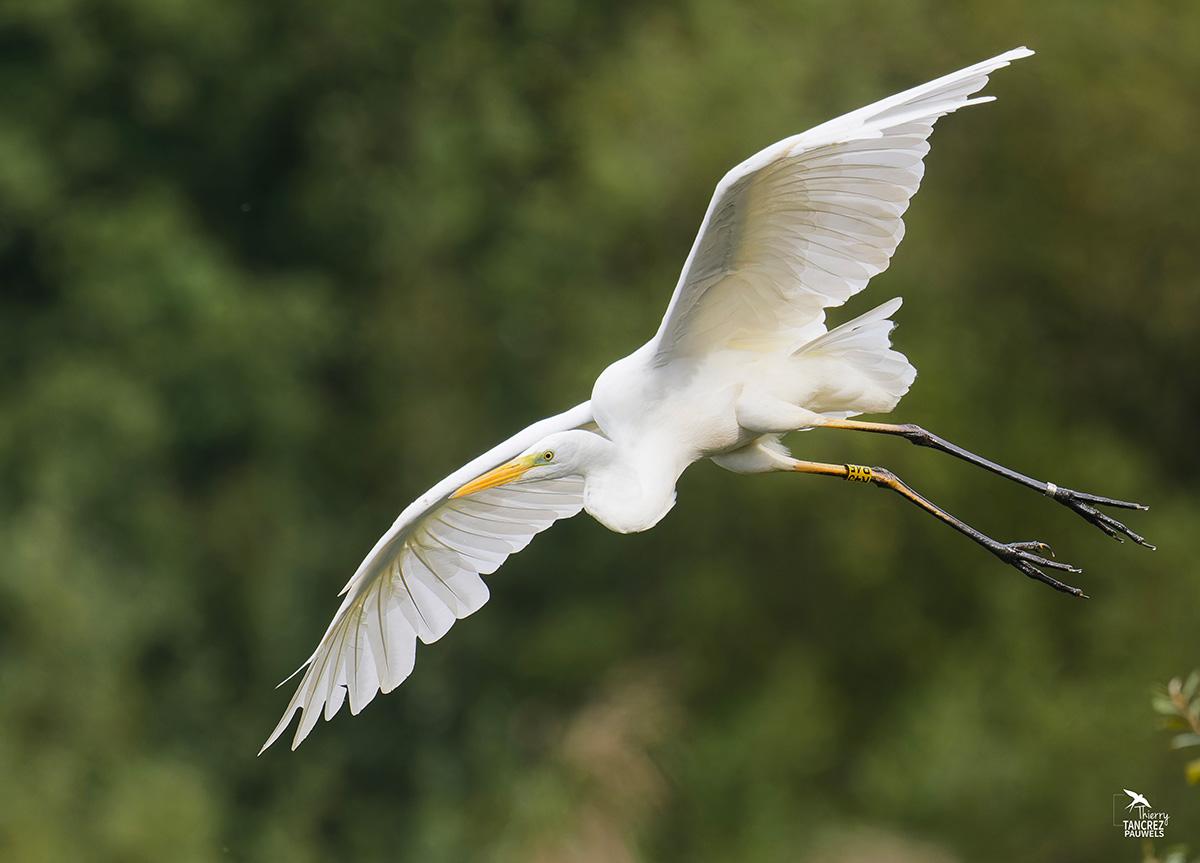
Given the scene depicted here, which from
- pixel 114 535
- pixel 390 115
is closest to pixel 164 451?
pixel 114 535

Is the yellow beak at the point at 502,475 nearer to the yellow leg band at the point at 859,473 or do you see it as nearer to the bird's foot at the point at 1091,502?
the yellow leg band at the point at 859,473

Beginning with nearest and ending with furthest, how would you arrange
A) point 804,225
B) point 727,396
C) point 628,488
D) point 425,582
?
point 804,225 < point 628,488 < point 727,396 < point 425,582

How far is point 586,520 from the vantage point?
53.6 ft

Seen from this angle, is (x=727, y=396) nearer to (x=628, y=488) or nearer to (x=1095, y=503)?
(x=628, y=488)

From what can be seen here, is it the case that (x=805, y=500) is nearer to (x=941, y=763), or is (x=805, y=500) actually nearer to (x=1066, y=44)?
(x=941, y=763)

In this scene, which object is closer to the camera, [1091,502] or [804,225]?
[804,225]

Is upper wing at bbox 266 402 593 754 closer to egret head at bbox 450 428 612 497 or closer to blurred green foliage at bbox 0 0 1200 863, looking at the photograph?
egret head at bbox 450 428 612 497

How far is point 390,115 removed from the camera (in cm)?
1958

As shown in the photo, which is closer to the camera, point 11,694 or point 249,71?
point 11,694

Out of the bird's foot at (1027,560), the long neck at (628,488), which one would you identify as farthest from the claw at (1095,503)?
the long neck at (628,488)

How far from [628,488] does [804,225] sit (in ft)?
2.86

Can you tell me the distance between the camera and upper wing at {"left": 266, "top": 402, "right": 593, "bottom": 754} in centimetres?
638

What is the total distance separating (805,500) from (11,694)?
576 cm

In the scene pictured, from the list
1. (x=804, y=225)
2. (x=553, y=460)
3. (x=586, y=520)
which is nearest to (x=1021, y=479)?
(x=804, y=225)
